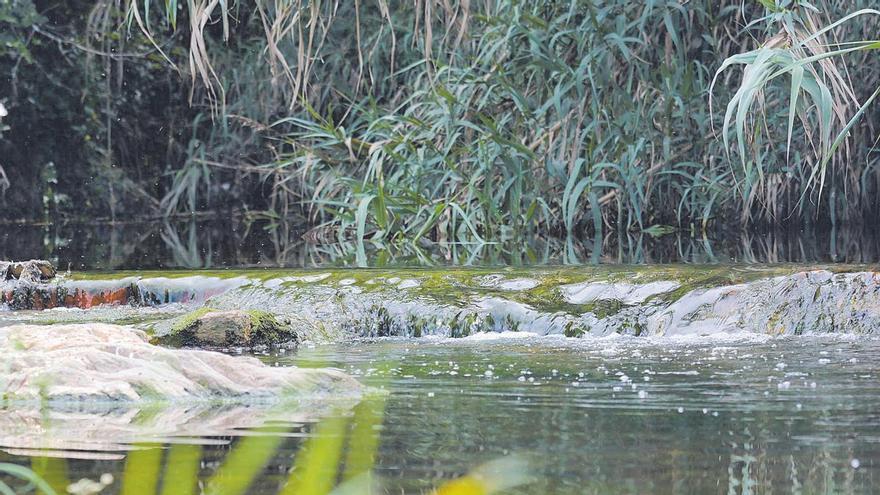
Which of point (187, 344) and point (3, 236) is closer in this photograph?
point (187, 344)

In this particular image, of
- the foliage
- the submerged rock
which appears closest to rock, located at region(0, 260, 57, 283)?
the submerged rock

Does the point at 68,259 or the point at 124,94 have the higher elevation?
the point at 124,94

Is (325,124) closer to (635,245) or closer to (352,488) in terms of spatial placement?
(635,245)

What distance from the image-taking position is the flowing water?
3.04 meters

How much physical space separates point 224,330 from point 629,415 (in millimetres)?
2590

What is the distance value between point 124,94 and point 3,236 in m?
3.47

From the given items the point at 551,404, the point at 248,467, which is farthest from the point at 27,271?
the point at 248,467

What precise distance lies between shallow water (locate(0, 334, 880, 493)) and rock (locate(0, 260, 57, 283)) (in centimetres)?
296

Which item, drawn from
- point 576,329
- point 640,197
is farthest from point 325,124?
point 576,329

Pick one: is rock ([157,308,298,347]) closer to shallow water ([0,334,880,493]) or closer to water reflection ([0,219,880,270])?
shallow water ([0,334,880,493])

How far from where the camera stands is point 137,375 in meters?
4.09

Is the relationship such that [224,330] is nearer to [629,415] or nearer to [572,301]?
[572,301]

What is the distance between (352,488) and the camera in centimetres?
148

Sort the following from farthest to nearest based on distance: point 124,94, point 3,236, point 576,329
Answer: point 124,94 < point 3,236 < point 576,329
